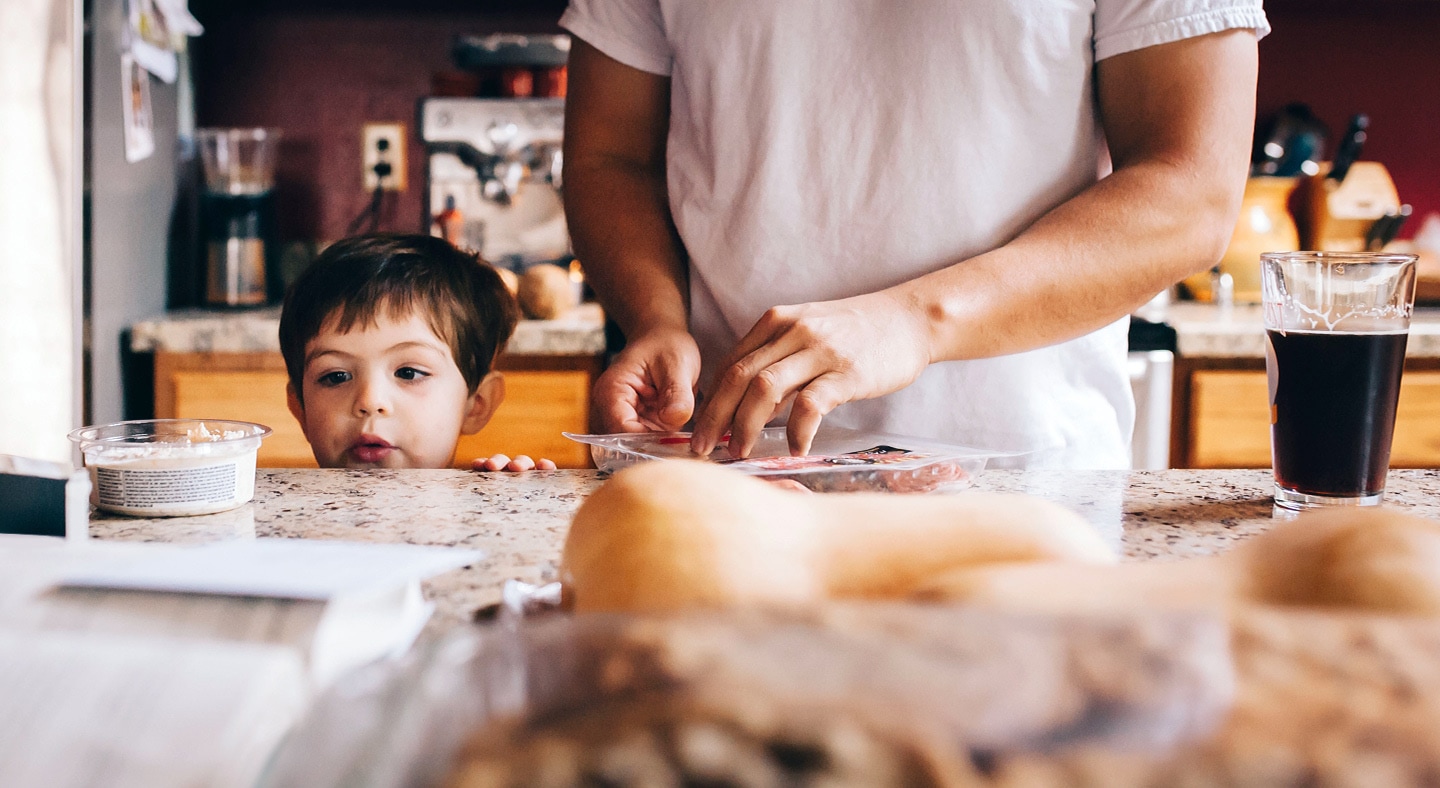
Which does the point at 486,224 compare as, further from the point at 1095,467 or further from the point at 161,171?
the point at 1095,467

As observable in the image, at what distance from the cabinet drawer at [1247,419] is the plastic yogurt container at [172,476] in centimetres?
176

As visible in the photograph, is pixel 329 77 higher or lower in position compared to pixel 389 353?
higher

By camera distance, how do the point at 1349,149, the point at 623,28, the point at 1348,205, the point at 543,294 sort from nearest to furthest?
the point at 623,28 → the point at 543,294 → the point at 1349,149 → the point at 1348,205

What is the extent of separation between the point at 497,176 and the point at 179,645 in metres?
2.17

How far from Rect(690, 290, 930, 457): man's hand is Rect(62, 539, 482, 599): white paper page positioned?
309 mm

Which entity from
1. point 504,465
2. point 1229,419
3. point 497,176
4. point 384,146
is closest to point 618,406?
point 504,465

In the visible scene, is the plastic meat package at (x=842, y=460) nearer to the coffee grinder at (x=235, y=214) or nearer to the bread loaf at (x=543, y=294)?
the bread loaf at (x=543, y=294)

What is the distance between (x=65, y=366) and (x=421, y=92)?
3.53ft

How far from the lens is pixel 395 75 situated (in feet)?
8.65

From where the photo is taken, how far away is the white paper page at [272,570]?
366 mm

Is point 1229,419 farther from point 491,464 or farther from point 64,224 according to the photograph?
point 64,224

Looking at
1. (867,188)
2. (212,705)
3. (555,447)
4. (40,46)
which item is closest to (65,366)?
(40,46)

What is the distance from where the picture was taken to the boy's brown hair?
1260 mm

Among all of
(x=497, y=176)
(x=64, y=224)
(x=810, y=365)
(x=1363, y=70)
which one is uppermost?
(x=1363, y=70)
